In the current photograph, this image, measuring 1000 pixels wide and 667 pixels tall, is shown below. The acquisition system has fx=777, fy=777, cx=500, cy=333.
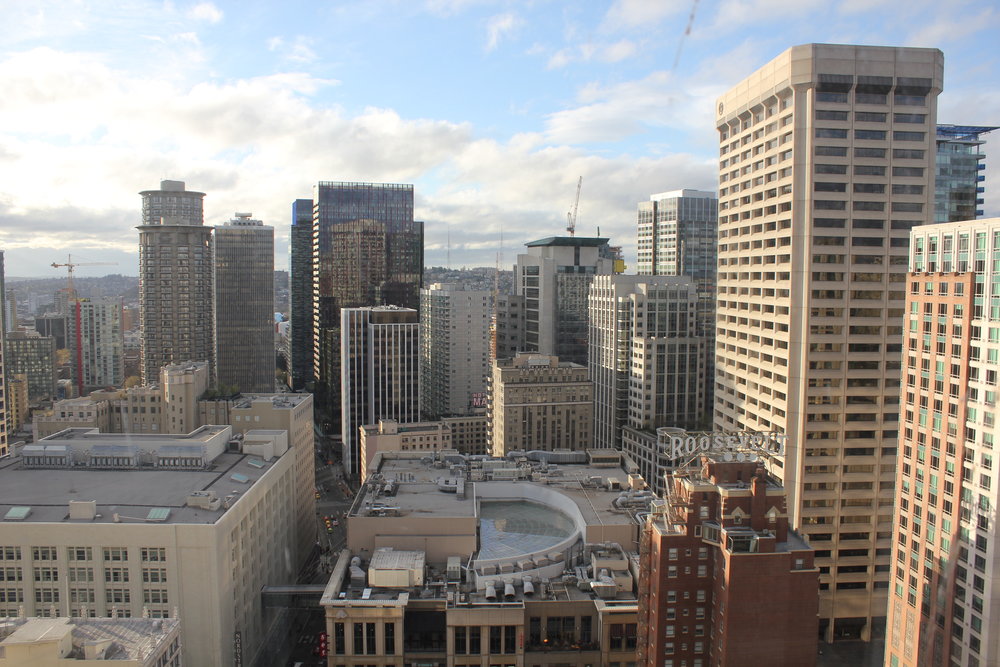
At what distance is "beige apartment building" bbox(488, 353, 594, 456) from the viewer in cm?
12412

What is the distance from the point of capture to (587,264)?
177875mm

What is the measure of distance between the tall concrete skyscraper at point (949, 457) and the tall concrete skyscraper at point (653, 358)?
225 ft

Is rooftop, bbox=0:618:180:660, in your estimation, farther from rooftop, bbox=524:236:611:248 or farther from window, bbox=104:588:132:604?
rooftop, bbox=524:236:611:248

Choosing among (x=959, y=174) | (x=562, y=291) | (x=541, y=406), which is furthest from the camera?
(x=562, y=291)

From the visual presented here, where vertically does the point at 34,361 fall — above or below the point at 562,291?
below

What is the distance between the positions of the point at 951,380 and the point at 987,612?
44.2 feet

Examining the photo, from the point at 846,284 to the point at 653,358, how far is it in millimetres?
53195

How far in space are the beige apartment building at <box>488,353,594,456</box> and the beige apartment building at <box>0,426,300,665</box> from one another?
181 feet

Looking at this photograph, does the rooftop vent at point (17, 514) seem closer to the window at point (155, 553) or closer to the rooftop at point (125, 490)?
the rooftop at point (125, 490)

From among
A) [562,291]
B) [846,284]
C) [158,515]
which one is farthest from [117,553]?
[562,291]

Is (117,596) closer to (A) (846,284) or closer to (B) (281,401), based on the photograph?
(B) (281,401)

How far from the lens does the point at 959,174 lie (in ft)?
322

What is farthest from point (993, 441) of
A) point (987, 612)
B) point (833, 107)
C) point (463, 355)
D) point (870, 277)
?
point (463, 355)

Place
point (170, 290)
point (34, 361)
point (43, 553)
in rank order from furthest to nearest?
point (34, 361), point (170, 290), point (43, 553)
